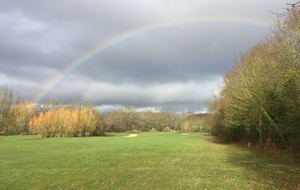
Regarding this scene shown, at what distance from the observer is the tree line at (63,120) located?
76.7m

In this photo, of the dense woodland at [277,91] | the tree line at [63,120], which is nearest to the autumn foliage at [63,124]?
the tree line at [63,120]

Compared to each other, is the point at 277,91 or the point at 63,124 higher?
the point at 277,91

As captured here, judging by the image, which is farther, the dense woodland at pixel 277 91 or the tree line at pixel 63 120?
the tree line at pixel 63 120

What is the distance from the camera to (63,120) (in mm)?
78062

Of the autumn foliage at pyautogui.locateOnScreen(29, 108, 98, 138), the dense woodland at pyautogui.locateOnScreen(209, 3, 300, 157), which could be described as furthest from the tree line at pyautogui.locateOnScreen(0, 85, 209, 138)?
the dense woodland at pyautogui.locateOnScreen(209, 3, 300, 157)

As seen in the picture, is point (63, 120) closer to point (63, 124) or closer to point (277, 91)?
point (63, 124)

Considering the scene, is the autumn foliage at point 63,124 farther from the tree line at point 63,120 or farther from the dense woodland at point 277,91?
the dense woodland at point 277,91

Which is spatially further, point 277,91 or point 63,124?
point 63,124

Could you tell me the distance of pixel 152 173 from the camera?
45.8 feet

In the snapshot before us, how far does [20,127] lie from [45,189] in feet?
299

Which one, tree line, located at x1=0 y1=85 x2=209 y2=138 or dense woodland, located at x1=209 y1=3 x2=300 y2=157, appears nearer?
dense woodland, located at x1=209 y1=3 x2=300 y2=157

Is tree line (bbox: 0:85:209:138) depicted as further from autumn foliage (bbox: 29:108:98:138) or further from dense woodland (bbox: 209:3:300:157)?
dense woodland (bbox: 209:3:300:157)

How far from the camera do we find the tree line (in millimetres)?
76744

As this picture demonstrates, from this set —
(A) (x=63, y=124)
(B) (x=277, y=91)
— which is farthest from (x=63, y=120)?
(B) (x=277, y=91)
